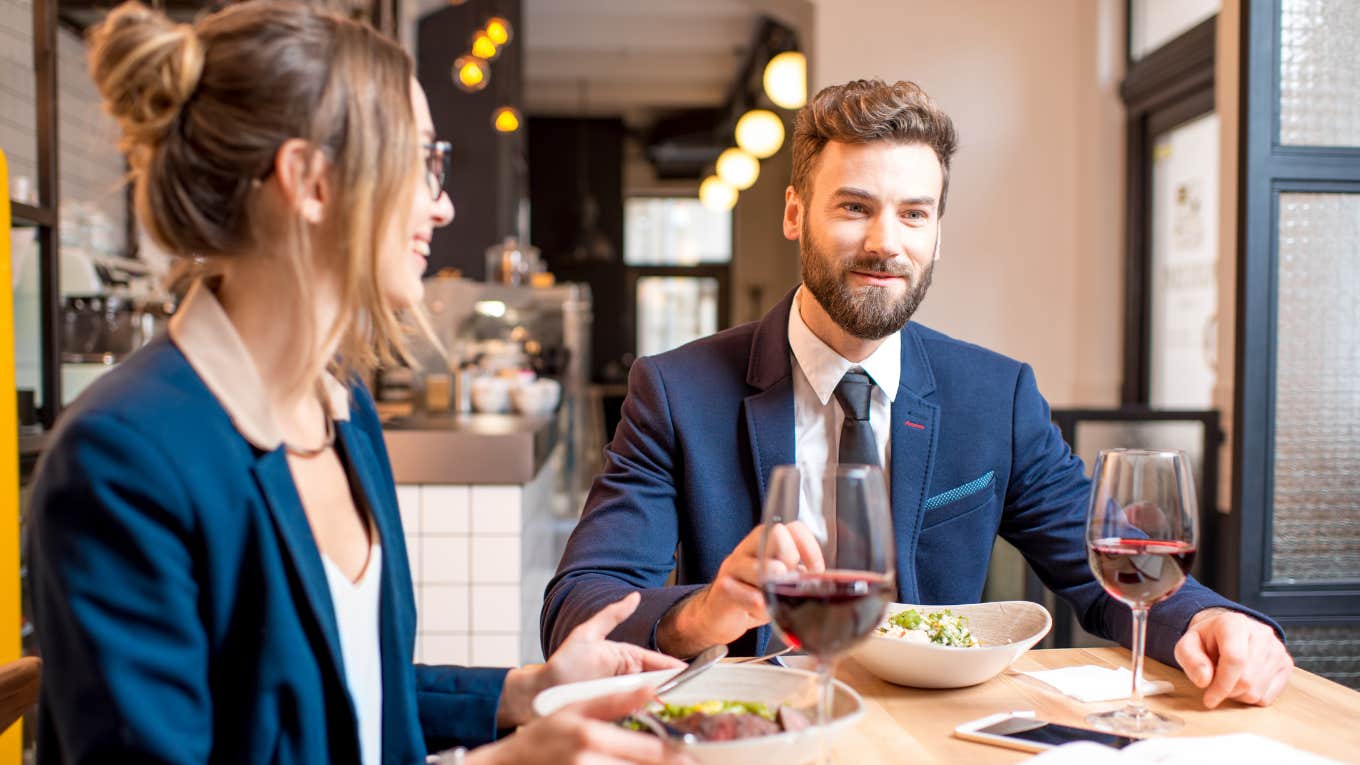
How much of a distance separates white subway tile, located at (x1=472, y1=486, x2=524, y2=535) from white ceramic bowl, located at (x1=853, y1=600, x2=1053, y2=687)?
2.24 metres

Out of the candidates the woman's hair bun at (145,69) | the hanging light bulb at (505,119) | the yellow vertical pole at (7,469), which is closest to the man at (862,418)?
the woman's hair bun at (145,69)

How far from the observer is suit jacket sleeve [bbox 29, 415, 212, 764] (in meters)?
0.86

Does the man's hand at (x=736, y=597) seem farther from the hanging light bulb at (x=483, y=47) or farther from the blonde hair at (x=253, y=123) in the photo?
the hanging light bulb at (x=483, y=47)

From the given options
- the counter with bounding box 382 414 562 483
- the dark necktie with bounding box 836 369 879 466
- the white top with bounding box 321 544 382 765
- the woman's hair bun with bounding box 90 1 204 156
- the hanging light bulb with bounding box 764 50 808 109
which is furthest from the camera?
the hanging light bulb with bounding box 764 50 808 109

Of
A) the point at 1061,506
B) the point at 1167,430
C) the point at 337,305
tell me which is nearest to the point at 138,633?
the point at 337,305

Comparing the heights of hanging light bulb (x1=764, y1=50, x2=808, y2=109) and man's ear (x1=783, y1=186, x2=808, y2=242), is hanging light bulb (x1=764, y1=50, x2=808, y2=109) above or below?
above

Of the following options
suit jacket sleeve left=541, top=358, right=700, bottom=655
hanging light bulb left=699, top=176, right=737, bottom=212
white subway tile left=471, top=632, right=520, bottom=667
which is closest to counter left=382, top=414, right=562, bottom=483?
white subway tile left=471, top=632, right=520, bottom=667

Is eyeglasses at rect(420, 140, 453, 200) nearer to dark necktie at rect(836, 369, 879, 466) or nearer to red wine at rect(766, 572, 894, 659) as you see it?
red wine at rect(766, 572, 894, 659)

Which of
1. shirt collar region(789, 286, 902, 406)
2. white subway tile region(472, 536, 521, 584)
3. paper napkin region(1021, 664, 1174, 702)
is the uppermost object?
shirt collar region(789, 286, 902, 406)

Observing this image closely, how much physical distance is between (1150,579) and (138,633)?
91 cm

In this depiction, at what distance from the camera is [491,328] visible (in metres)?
6.40

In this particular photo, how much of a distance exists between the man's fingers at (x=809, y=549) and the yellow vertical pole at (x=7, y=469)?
190 centimetres

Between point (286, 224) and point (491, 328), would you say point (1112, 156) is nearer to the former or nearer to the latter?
point (491, 328)

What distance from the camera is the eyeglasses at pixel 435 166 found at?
1186mm
